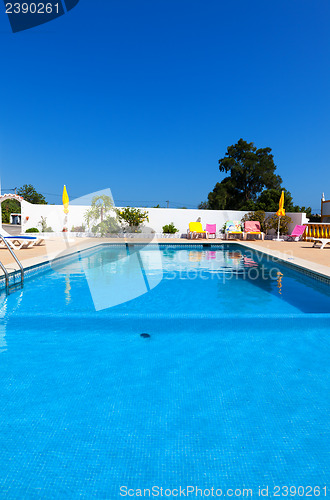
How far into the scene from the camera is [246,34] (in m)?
18.5

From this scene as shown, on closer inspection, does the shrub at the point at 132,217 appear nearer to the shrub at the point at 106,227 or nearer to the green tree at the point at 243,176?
the shrub at the point at 106,227

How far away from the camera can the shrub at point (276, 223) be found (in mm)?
15545

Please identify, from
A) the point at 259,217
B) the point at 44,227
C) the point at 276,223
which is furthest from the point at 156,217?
the point at 276,223

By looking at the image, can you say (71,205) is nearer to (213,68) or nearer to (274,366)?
(274,366)

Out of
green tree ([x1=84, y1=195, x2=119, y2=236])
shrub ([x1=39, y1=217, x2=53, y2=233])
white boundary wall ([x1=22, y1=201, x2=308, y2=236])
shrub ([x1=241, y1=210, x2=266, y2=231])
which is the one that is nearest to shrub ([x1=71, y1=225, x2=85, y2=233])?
white boundary wall ([x1=22, y1=201, x2=308, y2=236])

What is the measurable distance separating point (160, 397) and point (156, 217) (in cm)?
1397

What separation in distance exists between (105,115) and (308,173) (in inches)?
791

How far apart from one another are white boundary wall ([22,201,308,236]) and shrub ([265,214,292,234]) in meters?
0.81

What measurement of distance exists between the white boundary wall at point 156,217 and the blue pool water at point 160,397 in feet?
34.4

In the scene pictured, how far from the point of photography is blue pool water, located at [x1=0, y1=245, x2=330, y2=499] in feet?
5.63

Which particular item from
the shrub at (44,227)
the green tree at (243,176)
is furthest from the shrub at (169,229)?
the green tree at (243,176)

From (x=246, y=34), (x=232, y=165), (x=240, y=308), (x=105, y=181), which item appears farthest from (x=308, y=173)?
(x=240, y=308)

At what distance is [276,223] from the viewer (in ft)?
51.7

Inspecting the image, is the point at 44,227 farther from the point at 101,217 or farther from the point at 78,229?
the point at 101,217
